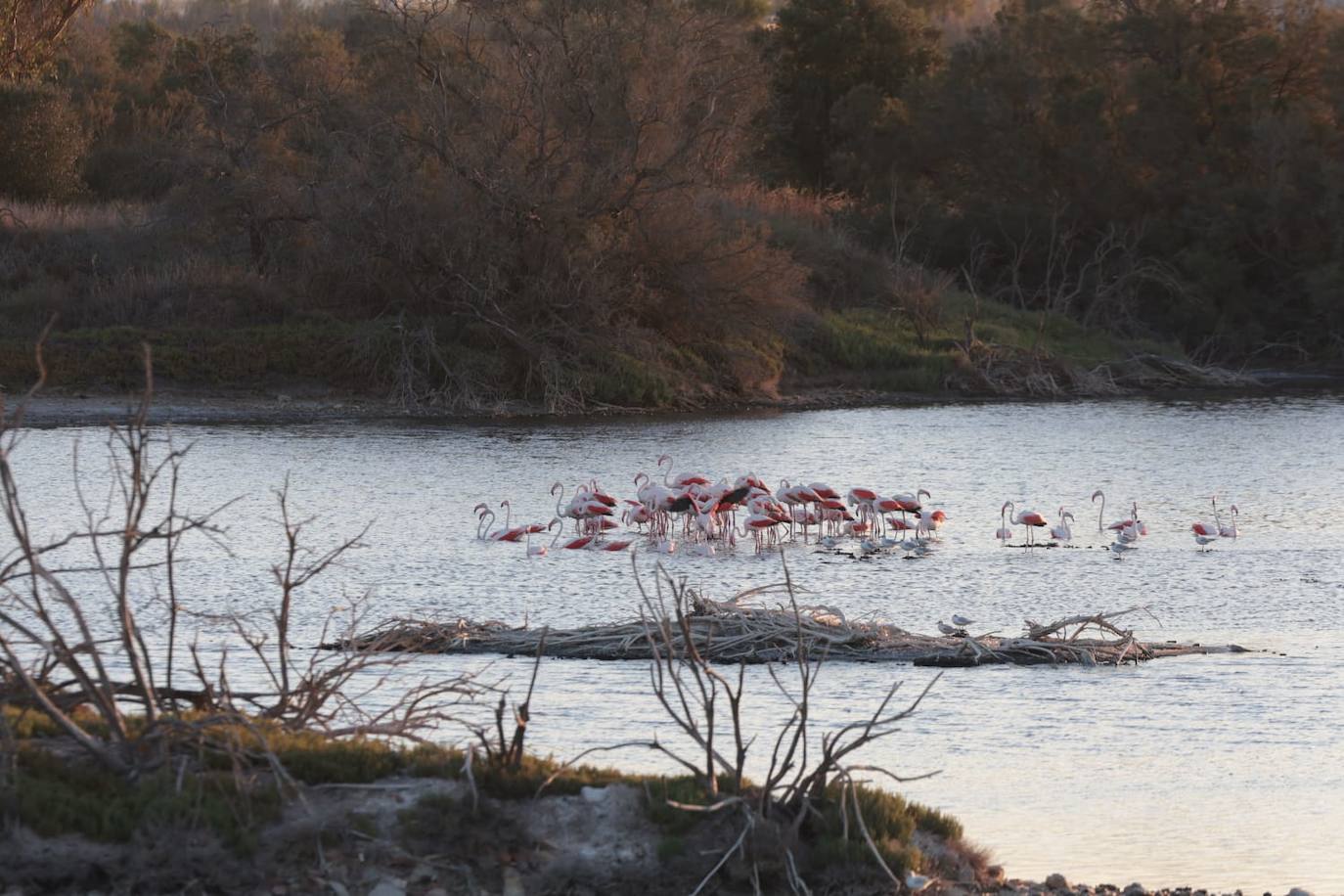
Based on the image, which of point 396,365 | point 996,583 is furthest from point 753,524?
point 396,365

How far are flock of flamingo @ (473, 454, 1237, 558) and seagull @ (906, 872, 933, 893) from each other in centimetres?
943

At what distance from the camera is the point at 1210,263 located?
41.4 meters

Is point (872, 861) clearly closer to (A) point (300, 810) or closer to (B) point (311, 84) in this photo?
(A) point (300, 810)

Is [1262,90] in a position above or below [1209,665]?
above

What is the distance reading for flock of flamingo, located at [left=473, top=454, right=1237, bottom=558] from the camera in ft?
52.7

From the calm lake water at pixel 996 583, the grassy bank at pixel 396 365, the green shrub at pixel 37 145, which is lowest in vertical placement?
the calm lake water at pixel 996 583

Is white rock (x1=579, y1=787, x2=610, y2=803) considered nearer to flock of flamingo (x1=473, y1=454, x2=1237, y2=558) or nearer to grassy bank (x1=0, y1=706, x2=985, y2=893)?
grassy bank (x1=0, y1=706, x2=985, y2=893)

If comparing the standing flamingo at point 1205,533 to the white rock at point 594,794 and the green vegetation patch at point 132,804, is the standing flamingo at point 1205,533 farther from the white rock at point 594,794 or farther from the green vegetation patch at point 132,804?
the green vegetation patch at point 132,804

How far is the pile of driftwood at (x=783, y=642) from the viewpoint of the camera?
10.7 metres

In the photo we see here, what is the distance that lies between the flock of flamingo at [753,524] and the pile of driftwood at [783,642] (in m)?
4.32

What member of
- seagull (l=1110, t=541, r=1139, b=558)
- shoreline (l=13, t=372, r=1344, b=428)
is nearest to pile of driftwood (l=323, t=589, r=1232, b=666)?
seagull (l=1110, t=541, r=1139, b=558)

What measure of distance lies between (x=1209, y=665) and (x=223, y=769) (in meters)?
6.80

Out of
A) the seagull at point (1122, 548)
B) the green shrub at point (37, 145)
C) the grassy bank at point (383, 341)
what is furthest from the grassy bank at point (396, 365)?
the seagull at point (1122, 548)

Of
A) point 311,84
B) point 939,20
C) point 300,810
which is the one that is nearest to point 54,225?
point 311,84
